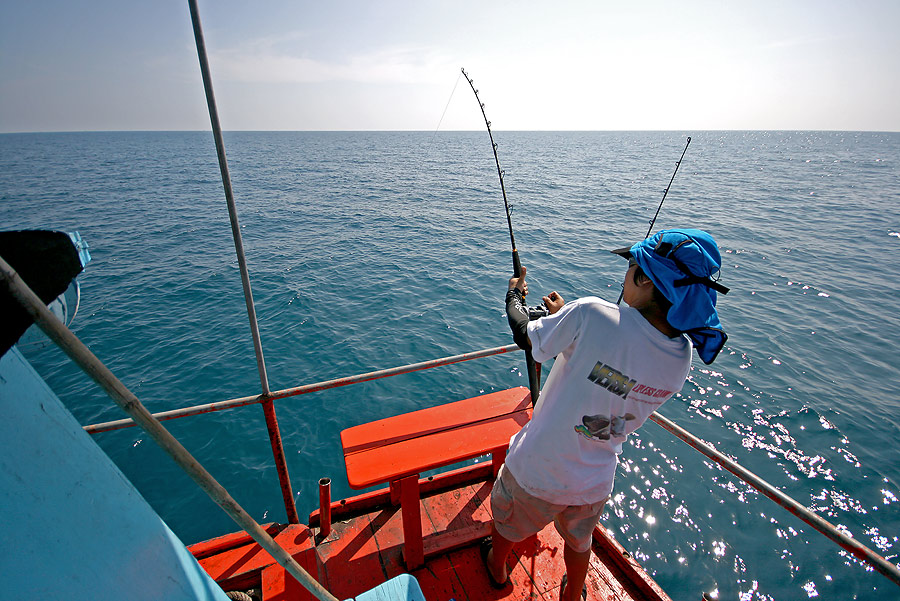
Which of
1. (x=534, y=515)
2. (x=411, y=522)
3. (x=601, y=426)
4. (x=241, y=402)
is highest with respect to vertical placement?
(x=601, y=426)

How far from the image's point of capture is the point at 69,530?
0.91 meters

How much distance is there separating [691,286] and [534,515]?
58.6 inches

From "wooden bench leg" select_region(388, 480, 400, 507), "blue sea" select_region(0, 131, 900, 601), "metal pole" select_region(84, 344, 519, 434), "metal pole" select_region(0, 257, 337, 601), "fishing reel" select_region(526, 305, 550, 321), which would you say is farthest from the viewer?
"blue sea" select_region(0, 131, 900, 601)

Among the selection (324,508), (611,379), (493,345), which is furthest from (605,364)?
(493,345)

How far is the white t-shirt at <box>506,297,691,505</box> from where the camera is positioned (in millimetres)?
1725

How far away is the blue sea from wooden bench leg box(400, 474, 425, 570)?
7.66 feet

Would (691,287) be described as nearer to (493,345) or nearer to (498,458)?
(498,458)

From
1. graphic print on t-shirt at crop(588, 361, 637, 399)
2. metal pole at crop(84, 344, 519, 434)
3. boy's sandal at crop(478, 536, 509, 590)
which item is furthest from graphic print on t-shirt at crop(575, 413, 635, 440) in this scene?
boy's sandal at crop(478, 536, 509, 590)

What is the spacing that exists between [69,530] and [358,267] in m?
15.8

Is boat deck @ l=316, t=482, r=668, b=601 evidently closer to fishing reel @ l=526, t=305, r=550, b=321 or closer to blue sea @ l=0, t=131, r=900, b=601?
fishing reel @ l=526, t=305, r=550, b=321

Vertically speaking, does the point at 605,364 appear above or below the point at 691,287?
below

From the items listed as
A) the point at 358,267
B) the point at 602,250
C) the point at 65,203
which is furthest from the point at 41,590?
the point at 65,203

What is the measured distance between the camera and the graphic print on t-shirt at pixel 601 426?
190 centimetres

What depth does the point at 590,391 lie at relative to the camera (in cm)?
183
